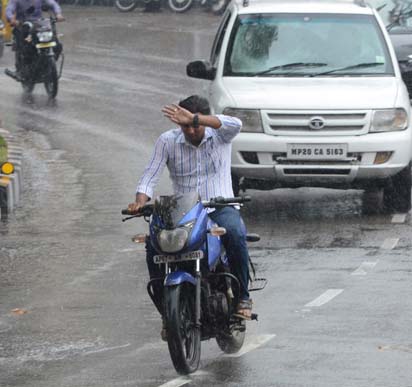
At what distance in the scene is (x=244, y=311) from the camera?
8969 mm

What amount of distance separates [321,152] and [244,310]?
5.24 m

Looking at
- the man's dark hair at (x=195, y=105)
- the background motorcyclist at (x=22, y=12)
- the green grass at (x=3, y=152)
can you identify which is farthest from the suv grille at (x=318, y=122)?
the background motorcyclist at (x=22, y=12)

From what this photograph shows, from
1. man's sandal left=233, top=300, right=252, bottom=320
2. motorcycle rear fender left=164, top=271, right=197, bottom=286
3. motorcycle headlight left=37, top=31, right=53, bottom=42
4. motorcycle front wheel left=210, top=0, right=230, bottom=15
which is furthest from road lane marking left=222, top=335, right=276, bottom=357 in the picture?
motorcycle front wheel left=210, top=0, right=230, bottom=15

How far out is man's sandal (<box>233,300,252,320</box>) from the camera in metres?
8.95

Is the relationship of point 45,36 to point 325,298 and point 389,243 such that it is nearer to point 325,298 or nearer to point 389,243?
point 389,243

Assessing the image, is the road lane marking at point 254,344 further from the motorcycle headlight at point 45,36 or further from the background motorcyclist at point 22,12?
the background motorcyclist at point 22,12

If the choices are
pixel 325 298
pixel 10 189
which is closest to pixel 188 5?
pixel 10 189

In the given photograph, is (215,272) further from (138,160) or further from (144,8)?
(144,8)

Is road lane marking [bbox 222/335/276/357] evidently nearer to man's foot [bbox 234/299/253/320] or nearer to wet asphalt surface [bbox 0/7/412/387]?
wet asphalt surface [bbox 0/7/412/387]

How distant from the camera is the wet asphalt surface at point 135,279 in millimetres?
8578

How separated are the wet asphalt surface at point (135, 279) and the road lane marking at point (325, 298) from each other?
10 millimetres

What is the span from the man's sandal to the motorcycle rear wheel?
88 millimetres

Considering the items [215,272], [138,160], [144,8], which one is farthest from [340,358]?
[144,8]

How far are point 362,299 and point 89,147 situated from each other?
892 centimetres
